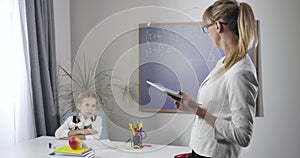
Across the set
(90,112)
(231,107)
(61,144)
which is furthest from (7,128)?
(231,107)

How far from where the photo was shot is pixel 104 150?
209 centimetres

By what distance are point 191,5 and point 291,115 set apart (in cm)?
126

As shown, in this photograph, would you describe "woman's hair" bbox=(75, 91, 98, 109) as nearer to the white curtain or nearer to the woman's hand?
the woman's hand

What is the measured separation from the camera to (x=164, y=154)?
193 cm

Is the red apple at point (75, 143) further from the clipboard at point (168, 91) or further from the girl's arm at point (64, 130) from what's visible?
the clipboard at point (168, 91)

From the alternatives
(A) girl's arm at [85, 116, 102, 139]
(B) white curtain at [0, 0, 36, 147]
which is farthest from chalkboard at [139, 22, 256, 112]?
(B) white curtain at [0, 0, 36, 147]

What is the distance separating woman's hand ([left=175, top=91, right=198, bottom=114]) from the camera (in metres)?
1.26

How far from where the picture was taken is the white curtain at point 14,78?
2.65 meters

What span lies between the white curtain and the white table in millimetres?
362

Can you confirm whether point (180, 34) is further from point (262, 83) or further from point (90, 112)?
point (262, 83)

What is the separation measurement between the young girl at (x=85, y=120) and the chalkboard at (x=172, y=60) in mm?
329

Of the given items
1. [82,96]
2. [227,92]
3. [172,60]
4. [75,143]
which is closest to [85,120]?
[82,96]

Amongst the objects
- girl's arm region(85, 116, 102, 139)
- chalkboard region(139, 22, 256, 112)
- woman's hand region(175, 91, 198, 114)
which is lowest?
girl's arm region(85, 116, 102, 139)

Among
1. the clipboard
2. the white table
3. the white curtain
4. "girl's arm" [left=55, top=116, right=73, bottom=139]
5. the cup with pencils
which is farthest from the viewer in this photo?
the white curtain
